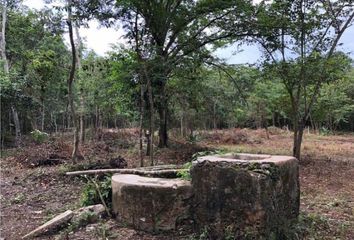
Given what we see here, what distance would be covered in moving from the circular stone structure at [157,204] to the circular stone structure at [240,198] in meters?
0.20

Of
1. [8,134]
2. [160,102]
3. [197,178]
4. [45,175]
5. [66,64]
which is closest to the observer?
[197,178]

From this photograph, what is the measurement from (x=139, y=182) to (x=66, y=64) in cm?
1631

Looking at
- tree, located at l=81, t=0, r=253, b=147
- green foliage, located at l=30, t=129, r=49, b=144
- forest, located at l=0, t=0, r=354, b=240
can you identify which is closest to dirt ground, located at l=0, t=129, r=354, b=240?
forest, located at l=0, t=0, r=354, b=240

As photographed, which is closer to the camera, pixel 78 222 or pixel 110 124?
pixel 78 222

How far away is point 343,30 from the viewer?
10172 mm

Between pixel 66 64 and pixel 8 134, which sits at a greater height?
pixel 66 64

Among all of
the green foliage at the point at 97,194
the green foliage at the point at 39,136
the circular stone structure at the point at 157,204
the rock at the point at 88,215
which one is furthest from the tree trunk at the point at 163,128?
the circular stone structure at the point at 157,204

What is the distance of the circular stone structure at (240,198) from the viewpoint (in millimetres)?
3914

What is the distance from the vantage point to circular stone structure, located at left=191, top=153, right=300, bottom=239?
12.8 ft

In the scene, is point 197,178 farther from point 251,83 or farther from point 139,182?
point 251,83

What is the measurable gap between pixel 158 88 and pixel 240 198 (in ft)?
27.6

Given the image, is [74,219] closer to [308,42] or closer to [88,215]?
[88,215]

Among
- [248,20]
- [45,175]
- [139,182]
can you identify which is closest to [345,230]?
[139,182]

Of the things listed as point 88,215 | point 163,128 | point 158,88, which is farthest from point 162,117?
point 88,215
